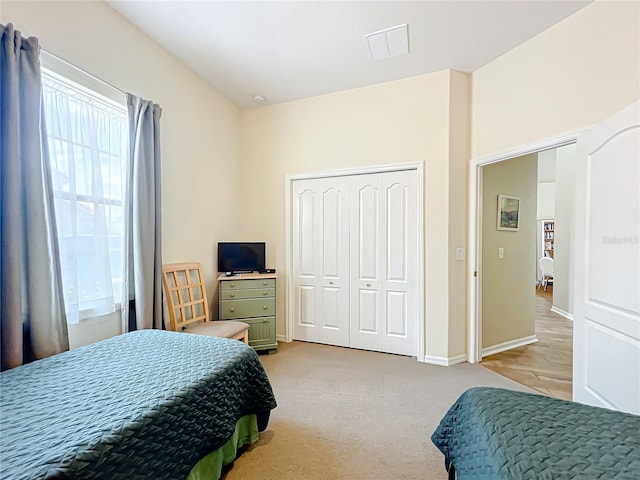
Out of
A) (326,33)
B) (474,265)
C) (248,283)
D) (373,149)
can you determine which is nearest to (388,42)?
(326,33)

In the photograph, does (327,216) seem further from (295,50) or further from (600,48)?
(600,48)

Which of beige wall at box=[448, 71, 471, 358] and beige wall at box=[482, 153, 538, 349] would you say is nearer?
beige wall at box=[448, 71, 471, 358]

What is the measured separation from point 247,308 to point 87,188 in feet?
5.99

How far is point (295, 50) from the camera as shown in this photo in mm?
2689

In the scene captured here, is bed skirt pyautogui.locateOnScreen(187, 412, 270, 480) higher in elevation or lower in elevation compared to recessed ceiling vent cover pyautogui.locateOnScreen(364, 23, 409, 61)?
lower

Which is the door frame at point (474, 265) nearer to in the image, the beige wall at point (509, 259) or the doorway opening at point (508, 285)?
the doorway opening at point (508, 285)

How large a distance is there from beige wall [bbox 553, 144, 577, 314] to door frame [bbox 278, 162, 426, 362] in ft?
11.6

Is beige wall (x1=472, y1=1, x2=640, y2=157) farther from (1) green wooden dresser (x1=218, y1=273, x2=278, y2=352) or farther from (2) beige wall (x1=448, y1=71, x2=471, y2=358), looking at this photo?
(1) green wooden dresser (x1=218, y1=273, x2=278, y2=352)

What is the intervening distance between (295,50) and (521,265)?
11.4 ft

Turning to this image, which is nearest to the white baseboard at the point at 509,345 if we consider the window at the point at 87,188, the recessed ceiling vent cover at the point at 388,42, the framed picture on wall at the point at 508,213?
the framed picture on wall at the point at 508,213

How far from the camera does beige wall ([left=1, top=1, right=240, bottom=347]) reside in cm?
192

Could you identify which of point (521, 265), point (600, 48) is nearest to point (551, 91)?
point (600, 48)

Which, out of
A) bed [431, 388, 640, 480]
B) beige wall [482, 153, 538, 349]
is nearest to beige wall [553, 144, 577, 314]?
beige wall [482, 153, 538, 349]

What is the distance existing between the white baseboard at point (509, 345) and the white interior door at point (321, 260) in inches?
61.7
